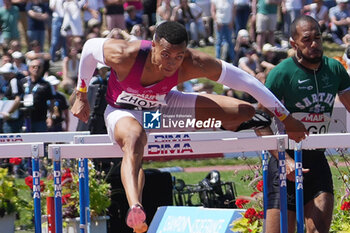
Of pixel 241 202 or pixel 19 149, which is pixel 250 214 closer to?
pixel 241 202

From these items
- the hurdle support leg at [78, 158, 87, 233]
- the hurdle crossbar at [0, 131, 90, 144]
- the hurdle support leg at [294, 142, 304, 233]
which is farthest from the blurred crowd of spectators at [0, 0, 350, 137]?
the hurdle support leg at [294, 142, 304, 233]

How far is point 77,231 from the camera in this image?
8.59 meters

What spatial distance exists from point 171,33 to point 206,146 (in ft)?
2.73

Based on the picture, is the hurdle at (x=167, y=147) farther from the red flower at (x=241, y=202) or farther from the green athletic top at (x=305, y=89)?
the red flower at (x=241, y=202)

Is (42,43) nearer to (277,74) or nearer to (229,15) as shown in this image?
(229,15)

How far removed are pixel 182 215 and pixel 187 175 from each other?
244 inches

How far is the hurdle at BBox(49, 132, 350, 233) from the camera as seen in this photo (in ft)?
19.1

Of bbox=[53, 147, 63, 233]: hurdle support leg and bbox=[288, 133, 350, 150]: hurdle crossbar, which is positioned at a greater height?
bbox=[288, 133, 350, 150]: hurdle crossbar

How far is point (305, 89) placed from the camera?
20.6ft

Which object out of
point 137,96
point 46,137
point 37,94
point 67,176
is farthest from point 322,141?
point 37,94

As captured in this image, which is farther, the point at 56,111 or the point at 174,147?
the point at 56,111

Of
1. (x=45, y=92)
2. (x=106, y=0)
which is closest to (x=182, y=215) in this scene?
(x=45, y=92)

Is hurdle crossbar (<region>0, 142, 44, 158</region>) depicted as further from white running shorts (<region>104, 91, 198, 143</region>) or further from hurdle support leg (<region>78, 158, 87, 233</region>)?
hurdle support leg (<region>78, 158, 87, 233</region>)

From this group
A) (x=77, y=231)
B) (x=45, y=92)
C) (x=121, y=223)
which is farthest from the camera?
(x=45, y=92)
